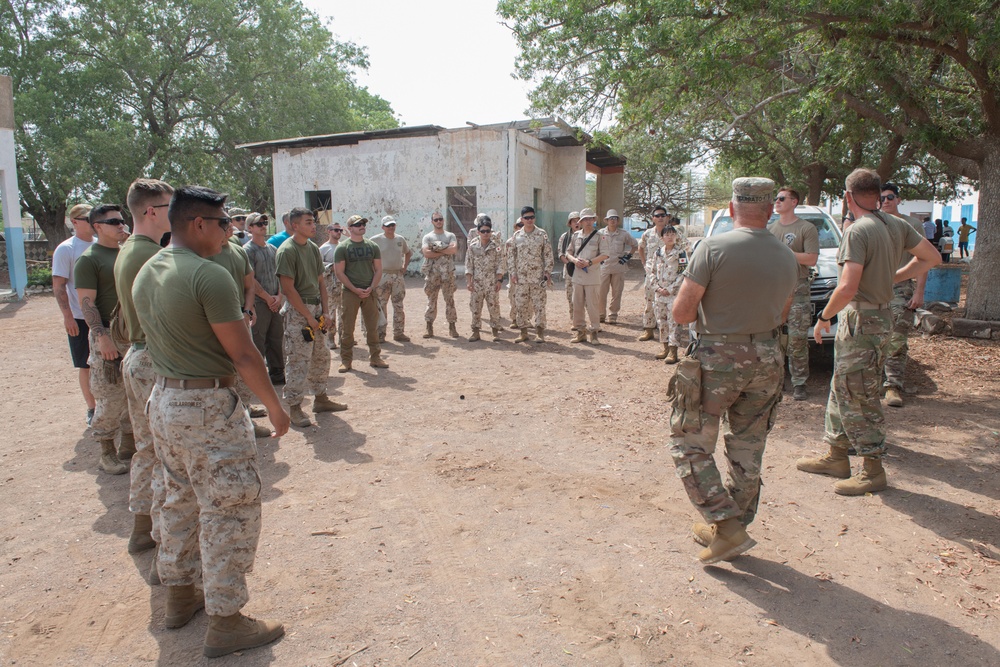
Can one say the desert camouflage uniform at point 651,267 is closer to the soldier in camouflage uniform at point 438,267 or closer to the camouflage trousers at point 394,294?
the soldier in camouflage uniform at point 438,267

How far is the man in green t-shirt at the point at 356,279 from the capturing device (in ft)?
24.9

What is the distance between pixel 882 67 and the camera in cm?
788

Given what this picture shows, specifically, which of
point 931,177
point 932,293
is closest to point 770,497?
point 932,293

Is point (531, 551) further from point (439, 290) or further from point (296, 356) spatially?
point (439, 290)

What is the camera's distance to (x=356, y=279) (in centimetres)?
763

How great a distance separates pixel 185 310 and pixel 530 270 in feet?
23.9

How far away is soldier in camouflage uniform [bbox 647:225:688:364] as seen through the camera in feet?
27.0

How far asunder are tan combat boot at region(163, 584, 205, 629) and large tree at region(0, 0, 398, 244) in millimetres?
22783

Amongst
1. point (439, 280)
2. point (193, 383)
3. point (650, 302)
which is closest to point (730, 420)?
point (193, 383)

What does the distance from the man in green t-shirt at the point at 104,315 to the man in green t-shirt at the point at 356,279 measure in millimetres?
3040

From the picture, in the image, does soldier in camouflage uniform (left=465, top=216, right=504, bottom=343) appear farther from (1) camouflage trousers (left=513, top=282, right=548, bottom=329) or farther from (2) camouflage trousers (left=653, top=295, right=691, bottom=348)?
(2) camouflage trousers (left=653, top=295, right=691, bottom=348)

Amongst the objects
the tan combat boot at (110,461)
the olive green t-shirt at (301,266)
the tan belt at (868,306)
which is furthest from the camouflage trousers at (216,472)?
the tan belt at (868,306)

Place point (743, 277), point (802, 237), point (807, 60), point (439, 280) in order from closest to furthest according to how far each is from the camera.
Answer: point (743, 277), point (802, 237), point (807, 60), point (439, 280)

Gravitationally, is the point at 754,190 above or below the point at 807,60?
below
